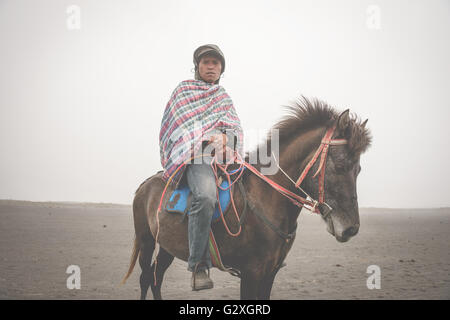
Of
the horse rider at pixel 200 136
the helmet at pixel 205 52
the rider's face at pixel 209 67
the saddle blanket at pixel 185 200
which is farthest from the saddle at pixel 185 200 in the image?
the helmet at pixel 205 52

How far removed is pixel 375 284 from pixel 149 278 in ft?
16.6

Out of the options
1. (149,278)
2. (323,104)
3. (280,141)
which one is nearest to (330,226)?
(280,141)

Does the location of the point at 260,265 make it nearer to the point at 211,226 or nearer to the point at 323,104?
the point at 211,226

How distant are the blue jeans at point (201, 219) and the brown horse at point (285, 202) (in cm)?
20

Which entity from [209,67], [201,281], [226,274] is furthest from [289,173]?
[226,274]

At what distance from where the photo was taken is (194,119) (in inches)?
148

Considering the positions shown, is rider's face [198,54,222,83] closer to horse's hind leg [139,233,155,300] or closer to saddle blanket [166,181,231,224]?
saddle blanket [166,181,231,224]

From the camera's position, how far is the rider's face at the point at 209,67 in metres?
3.91

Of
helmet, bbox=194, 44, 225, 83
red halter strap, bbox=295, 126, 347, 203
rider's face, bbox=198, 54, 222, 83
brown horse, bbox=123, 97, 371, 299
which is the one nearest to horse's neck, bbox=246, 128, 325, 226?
brown horse, bbox=123, 97, 371, 299

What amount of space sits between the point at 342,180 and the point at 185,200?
1.78m

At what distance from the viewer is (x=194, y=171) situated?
11.4ft

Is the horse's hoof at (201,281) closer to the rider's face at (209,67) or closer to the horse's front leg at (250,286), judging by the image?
the horse's front leg at (250,286)

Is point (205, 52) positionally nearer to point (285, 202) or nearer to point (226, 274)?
point (285, 202)

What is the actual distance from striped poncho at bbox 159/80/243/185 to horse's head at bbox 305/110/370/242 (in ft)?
3.69
